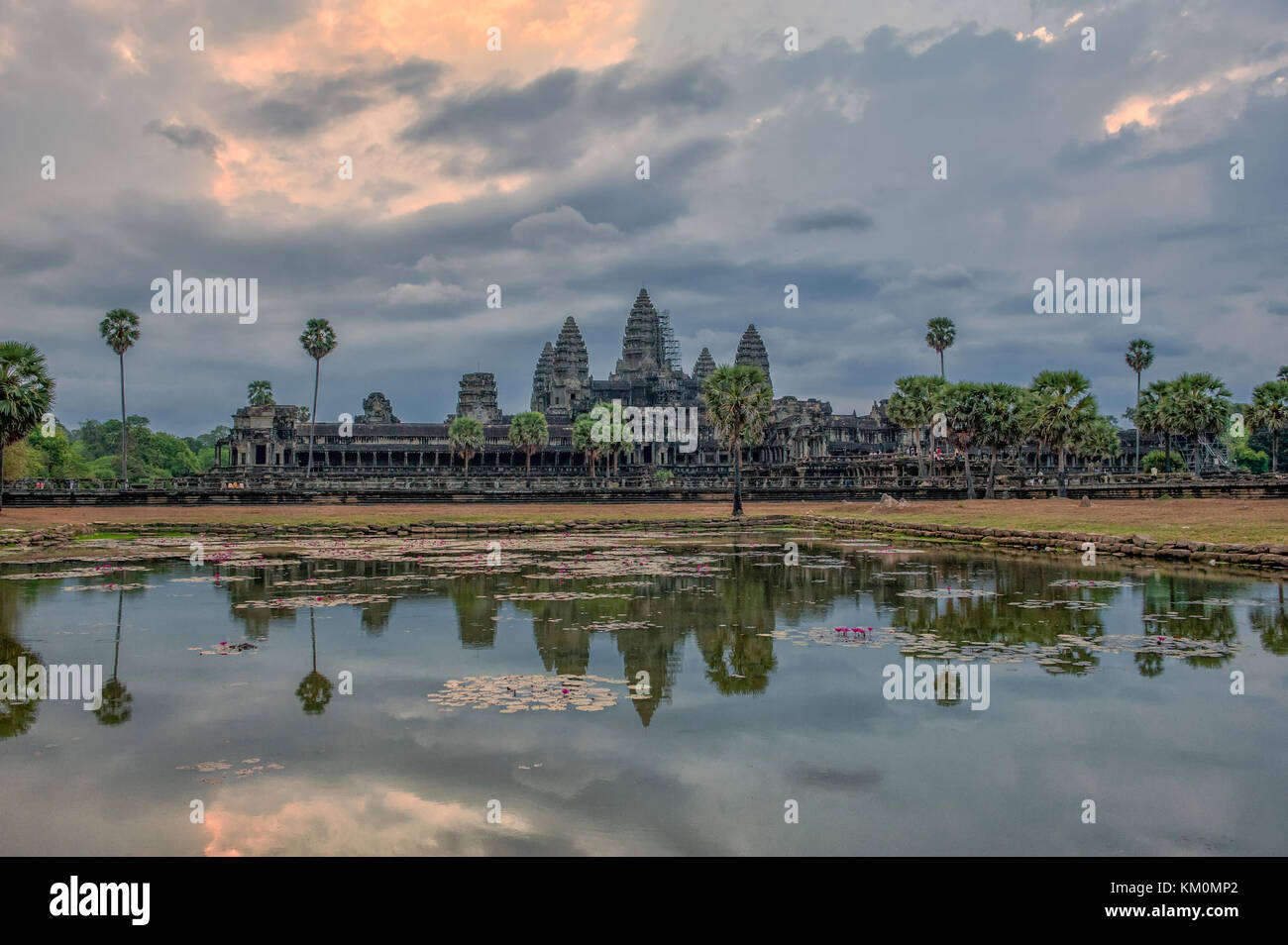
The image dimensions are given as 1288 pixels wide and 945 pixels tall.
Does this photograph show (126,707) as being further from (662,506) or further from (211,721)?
(662,506)

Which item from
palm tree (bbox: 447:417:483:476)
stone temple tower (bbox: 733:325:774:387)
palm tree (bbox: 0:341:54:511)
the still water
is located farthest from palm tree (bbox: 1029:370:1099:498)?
stone temple tower (bbox: 733:325:774:387)

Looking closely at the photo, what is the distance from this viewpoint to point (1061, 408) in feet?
182

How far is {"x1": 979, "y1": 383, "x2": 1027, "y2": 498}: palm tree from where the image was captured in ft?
202

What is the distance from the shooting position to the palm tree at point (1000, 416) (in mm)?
61500

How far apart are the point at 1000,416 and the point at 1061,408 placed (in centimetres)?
616

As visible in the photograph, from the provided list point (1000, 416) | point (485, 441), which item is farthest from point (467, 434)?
point (1000, 416)

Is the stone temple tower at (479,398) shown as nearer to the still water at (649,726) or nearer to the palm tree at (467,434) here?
the palm tree at (467,434)

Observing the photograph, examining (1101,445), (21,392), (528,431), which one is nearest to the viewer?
(21,392)

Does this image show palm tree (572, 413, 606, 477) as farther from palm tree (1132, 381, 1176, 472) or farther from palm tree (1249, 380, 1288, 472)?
palm tree (1249, 380, 1288, 472)

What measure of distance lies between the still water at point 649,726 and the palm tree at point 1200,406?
6230cm

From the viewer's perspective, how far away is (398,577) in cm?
1998

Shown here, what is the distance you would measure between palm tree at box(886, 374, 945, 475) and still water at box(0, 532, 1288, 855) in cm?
5763

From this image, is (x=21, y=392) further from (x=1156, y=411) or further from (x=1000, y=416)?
(x=1156, y=411)
